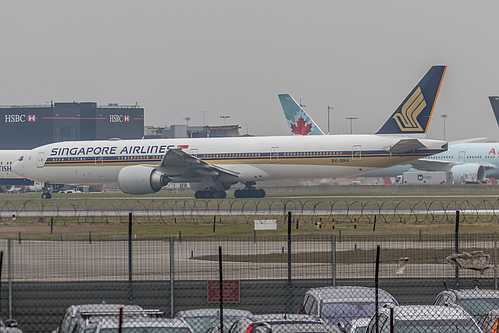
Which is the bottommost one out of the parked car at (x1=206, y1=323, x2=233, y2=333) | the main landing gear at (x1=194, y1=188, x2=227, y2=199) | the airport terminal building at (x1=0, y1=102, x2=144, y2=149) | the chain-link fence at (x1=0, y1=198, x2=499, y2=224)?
the parked car at (x1=206, y1=323, x2=233, y2=333)

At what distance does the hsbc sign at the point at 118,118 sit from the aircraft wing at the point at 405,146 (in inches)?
4269

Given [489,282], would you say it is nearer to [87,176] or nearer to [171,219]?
[171,219]

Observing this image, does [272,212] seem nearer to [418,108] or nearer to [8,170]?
[418,108]

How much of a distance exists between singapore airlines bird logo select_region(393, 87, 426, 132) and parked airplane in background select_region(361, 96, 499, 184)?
25096 mm

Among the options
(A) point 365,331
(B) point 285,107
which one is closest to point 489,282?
(A) point 365,331

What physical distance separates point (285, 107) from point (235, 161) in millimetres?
34677

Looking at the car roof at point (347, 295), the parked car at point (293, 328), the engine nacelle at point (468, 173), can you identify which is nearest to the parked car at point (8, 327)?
the parked car at point (293, 328)

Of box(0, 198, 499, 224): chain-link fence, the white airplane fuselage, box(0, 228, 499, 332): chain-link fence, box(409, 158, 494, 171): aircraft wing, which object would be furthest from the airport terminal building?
box(0, 228, 499, 332): chain-link fence

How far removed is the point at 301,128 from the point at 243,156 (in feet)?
108

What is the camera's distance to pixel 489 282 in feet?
63.2

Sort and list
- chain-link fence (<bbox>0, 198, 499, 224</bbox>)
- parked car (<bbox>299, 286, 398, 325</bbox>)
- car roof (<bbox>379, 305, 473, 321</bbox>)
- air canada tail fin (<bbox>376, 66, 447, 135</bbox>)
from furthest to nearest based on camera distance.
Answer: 1. air canada tail fin (<bbox>376, 66, 447, 135</bbox>)
2. chain-link fence (<bbox>0, 198, 499, 224</bbox>)
3. parked car (<bbox>299, 286, 398, 325</bbox>)
4. car roof (<bbox>379, 305, 473, 321</bbox>)

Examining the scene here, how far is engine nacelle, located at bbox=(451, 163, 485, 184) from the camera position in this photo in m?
79.7

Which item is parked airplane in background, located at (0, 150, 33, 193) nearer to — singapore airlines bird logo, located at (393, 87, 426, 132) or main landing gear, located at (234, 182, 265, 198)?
main landing gear, located at (234, 182, 265, 198)

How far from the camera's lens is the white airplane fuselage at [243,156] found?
53.4 meters
